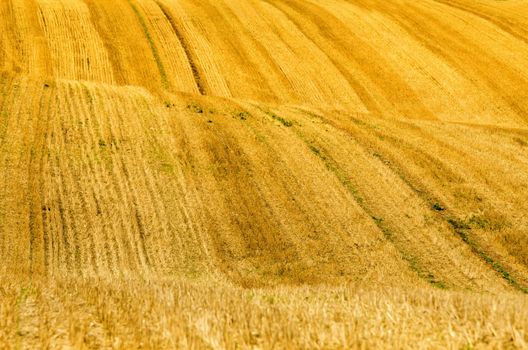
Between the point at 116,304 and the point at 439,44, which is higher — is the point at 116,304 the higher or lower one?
the higher one

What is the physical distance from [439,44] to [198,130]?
59.9ft

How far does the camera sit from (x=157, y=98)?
76.9 feet

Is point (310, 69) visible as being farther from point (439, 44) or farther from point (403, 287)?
point (403, 287)

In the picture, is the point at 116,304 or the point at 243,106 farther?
the point at 243,106

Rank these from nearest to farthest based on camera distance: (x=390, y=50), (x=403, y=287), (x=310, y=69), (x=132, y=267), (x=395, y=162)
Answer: (x=403, y=287) → (x=132, y=267) → (x=395, y=162) → (x=310, y=69) → (x=390, y=50)

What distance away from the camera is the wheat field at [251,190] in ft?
25.8

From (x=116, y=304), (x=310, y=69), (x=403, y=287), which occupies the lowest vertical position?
(x=310, y=69)

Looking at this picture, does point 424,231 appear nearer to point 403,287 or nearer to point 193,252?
point 403,287

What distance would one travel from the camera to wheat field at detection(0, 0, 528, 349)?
7859 mm

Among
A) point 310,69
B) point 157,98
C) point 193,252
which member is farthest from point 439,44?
point 193,252

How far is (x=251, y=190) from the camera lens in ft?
57.5

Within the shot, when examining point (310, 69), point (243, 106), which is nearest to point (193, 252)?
point (243, 106)

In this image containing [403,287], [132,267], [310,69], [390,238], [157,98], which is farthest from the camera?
[310,69]

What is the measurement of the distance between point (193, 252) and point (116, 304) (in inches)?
241
